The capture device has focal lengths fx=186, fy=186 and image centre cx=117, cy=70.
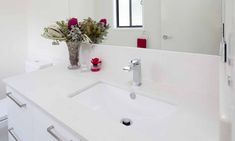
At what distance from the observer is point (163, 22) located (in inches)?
41.1

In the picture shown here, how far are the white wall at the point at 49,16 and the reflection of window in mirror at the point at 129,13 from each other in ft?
0.93

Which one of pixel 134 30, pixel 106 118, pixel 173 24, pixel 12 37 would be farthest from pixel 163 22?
pixel 12 37

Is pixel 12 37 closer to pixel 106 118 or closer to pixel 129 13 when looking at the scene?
pixel 129 13

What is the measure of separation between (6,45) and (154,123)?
231 centimetres

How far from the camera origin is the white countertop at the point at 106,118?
1.97 feet

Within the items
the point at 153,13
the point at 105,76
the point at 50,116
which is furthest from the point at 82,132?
the point at 153,13

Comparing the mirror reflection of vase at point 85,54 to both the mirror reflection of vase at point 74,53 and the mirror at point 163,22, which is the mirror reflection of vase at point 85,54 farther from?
the mirror at point 163,22

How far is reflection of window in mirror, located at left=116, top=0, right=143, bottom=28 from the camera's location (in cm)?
114

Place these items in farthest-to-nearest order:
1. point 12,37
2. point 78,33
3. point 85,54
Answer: point 12,37 < point 85,54 < point 78,33

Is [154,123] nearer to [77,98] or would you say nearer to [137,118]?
[137,118]

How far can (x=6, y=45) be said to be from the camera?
7.67 feet

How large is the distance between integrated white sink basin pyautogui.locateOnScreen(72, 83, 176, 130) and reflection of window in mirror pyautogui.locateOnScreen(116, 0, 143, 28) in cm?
42

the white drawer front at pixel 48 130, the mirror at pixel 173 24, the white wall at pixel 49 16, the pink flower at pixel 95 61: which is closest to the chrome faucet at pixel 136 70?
the mirror at pixel 173 24

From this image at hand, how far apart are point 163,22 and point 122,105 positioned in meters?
0.52
